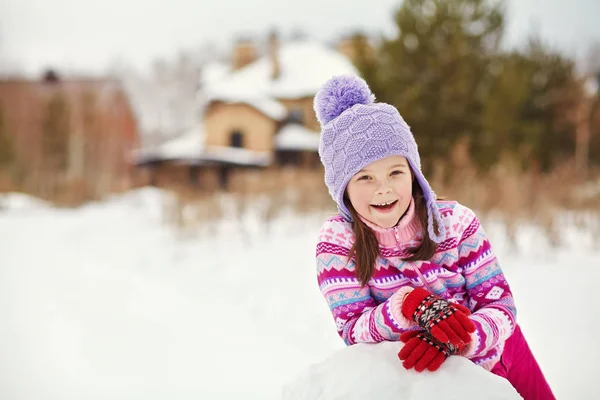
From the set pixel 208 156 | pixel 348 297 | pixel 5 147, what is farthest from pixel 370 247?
pixel 5 147

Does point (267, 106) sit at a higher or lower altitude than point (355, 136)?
higher

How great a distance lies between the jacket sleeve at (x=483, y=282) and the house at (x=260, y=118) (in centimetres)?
2187

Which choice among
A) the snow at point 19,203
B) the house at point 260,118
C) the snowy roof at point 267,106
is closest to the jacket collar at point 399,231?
the snow at point 19,203

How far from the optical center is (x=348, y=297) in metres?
1.73

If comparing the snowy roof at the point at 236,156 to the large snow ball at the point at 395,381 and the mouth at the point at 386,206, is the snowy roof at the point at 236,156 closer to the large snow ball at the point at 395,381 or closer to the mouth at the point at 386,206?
the mouth at the point at 386,206

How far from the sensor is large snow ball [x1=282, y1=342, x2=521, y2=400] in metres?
1.49

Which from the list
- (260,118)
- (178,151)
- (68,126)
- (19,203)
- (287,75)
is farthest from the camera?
(68,126)

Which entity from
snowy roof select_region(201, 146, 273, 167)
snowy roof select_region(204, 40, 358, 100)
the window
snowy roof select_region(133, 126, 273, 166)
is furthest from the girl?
the window

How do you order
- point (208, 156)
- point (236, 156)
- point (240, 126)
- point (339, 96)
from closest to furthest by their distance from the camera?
1. point (339, 96)
2. point (208, 156)
3. point (236, 156)
4. point (240, 126)

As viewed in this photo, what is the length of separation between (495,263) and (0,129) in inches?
1138

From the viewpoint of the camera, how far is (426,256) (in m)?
1.71

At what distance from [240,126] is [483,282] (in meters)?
24.7

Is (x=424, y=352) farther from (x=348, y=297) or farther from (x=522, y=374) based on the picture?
(x=522, y=374)

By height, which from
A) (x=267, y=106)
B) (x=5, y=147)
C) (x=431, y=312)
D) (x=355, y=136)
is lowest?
(x=431, y=312)
